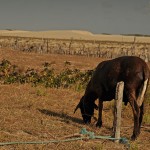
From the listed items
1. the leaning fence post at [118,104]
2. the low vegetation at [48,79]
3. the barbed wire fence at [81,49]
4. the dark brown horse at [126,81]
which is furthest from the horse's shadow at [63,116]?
the barbed wire fence at [81,49]

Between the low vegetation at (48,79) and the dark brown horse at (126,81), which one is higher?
the dark brown horse at (126,81)

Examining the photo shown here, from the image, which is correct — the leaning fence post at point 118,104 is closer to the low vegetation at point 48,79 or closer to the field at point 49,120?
the field at point 49,120

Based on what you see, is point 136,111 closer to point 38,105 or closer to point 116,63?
point 116,63

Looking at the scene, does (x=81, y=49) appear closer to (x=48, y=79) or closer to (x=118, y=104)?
(x=48, y=79)

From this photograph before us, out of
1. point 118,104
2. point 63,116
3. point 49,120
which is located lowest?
point 63,116

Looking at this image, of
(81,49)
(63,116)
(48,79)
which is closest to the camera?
(63,116)

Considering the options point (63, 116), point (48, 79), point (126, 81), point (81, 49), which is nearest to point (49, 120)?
point (63, 116)

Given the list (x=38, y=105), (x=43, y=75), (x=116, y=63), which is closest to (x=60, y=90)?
(x=43, y=75)

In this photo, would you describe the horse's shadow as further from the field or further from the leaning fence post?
the leaning fence post

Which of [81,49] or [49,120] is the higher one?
[49,120]

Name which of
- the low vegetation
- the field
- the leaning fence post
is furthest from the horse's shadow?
the low vegetation

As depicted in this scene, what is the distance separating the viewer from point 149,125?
37.9 feet

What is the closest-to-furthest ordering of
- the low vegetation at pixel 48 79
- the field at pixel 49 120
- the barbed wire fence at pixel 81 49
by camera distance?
1. the field at pixel 49 120
2. the low vegetation at pixel 48 79
3. the barbed wire fence at pixel 81 49

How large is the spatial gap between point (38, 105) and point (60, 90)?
12.5 feet
